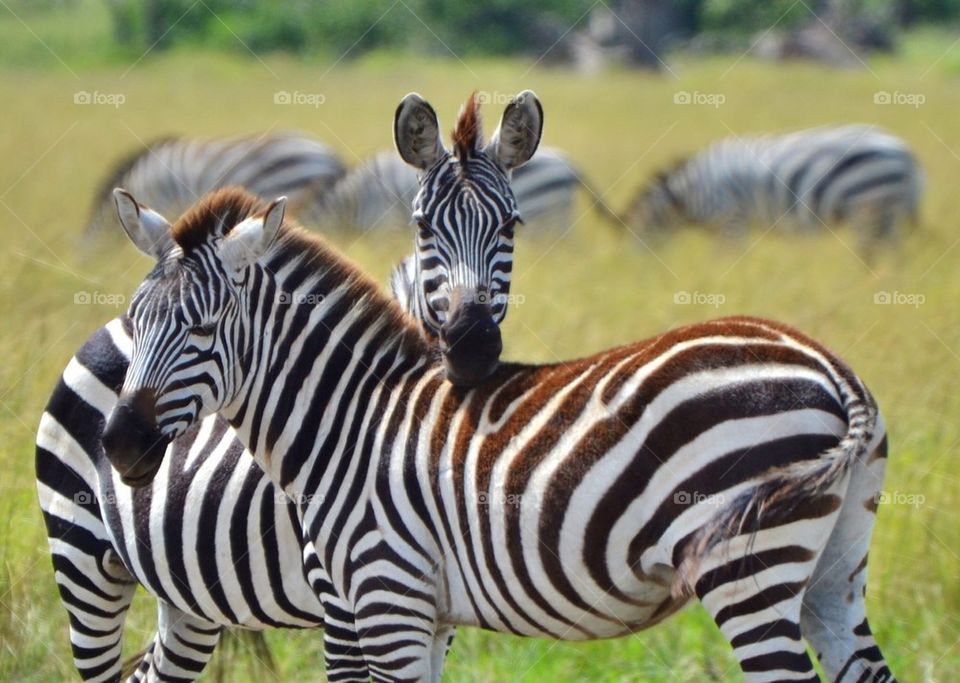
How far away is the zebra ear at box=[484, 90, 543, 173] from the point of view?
18.9ft

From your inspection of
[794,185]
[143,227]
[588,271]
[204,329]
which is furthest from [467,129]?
[794,185]

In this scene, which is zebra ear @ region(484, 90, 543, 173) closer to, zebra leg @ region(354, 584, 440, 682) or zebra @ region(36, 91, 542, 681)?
zebra @ region(36, 91, 542, 681)

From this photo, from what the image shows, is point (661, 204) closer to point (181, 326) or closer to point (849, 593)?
point (849, 593)

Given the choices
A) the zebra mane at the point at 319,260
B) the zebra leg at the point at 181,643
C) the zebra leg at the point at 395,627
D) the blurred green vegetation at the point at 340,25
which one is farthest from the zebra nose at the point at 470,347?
the blurred green vegetation at the point at 340,25

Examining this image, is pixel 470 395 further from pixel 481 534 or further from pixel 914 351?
pixel 914 351

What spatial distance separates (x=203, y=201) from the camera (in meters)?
4.58

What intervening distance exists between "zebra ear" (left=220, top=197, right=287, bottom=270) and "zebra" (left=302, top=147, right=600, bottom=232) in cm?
1092

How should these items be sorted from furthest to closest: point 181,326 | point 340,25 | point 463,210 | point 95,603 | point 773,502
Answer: point 340,25 < point 463,210 < point 95,603 < point 181,326 < point 773,502

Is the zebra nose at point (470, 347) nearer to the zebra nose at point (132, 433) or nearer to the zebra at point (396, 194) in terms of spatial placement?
the zebra nose at point (132, 433)

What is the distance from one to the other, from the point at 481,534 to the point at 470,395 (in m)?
0.57

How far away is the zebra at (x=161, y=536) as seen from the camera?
16.2ft

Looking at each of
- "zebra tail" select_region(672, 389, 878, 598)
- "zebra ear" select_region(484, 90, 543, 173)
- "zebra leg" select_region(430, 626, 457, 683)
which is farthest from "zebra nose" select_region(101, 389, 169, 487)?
"zebra ear" select_region(484, 90, 543, 173)

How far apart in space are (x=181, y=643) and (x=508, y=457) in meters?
2.20

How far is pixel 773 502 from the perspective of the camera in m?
3.75
